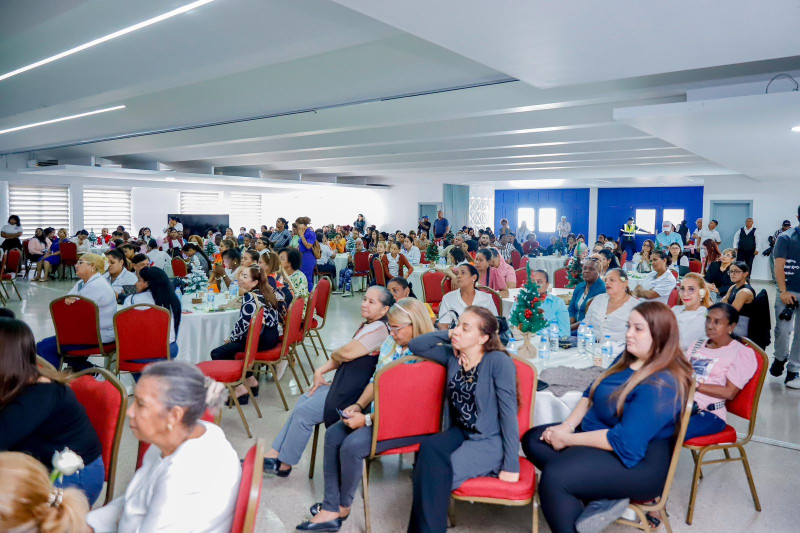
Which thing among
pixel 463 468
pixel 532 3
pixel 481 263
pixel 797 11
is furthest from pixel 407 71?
pixel 463 468

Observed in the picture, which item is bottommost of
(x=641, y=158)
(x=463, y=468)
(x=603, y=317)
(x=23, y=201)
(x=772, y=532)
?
(x=772, y=532)

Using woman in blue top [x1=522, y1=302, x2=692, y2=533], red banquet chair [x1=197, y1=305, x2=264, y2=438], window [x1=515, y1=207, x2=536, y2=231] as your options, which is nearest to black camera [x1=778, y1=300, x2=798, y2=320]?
woman in blue top [x1=522, y1=302, x2=692, y2=533]

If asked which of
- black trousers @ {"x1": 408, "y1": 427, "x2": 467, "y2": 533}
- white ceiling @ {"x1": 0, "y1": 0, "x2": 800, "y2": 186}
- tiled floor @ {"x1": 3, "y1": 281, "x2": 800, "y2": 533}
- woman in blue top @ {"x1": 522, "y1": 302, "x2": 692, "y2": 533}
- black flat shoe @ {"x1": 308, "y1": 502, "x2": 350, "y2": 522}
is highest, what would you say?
white ceiling @ {"x1": 0, "y1": 0, "x2": 800, "y2": 186}

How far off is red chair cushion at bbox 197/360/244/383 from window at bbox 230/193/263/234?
17409 mm

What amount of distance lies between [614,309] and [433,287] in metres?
3.09

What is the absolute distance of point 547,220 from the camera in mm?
23500

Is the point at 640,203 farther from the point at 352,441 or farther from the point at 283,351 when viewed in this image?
the point at 352,441

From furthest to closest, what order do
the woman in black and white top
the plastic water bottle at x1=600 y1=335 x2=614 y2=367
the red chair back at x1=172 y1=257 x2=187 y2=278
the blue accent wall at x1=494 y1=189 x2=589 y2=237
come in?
1. the blue accent wall at x1=494 y1=189 x2=589 y2=237
2. the red chair back at x1=172 y1=257 x2=187 y2=278
3. the woman in black and white top
4. the plastic water bottle at x1=600 y1=335 x2=614 y2=367

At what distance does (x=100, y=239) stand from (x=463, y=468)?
15.4 meters

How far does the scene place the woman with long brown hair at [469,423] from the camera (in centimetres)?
242

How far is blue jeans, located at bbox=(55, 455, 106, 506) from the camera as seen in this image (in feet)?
7.23

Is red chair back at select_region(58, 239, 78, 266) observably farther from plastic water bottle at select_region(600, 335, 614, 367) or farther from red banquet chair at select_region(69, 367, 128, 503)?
plastic water bottle at select_region(600, 335, 614, 367)

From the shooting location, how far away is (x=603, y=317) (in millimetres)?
4234

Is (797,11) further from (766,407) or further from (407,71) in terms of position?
(407,71)
